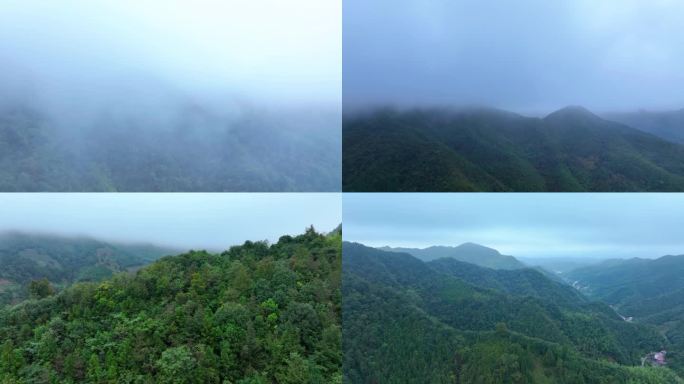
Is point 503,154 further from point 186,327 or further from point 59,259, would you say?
point 59,259

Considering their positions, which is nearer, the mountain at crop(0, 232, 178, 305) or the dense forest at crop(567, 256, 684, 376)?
the dense forest at crop(567, 256, 684, 376)

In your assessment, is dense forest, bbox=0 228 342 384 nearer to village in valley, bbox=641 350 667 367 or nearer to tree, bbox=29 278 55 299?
tree, bbox=29 278 55 299

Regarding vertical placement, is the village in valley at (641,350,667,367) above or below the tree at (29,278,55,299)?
below

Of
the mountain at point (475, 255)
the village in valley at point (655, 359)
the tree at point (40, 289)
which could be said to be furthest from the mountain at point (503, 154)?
the tree at point (40, 289)

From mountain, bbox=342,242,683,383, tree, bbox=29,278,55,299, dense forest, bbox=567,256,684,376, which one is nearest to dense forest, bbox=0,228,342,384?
tree, bbox=29,278,55,299

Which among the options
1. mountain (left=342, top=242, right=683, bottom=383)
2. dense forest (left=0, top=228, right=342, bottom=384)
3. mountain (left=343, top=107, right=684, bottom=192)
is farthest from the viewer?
mountain (left=343, top=107, right=684, bottom=192)

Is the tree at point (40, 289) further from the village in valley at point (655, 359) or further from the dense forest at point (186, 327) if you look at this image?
the village in valley at point (655, 359)
